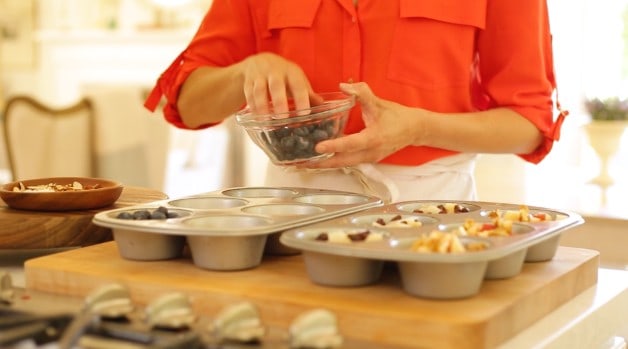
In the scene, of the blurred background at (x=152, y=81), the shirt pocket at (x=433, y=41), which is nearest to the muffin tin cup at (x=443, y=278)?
the shirt pocket at (x=433, y=41)

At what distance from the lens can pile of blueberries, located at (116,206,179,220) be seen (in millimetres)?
1134

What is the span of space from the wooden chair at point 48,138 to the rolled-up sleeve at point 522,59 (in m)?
2.22

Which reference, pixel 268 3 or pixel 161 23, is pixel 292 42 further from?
pixel 161 23

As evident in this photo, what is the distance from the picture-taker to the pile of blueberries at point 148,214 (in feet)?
3.72

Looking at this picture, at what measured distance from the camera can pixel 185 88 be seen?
1.67m

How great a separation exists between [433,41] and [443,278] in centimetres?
70

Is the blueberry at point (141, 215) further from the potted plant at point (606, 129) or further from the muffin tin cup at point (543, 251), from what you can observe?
the potted plant at point (606, 129)

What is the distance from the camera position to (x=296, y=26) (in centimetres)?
160

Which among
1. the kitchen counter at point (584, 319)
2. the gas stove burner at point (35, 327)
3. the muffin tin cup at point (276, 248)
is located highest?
the muffin tin cup at point (276, 248)

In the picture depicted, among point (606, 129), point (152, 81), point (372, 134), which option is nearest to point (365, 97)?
point (372, 134)

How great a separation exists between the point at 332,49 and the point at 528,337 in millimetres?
745

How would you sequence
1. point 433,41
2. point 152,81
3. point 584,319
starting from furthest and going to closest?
1. point 152,81
2. point 433,41
3. point 584,319

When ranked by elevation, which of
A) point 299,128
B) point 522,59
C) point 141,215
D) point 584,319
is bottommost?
point 584,319

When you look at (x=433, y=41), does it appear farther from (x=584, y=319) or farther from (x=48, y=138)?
(x=48, y=138)
